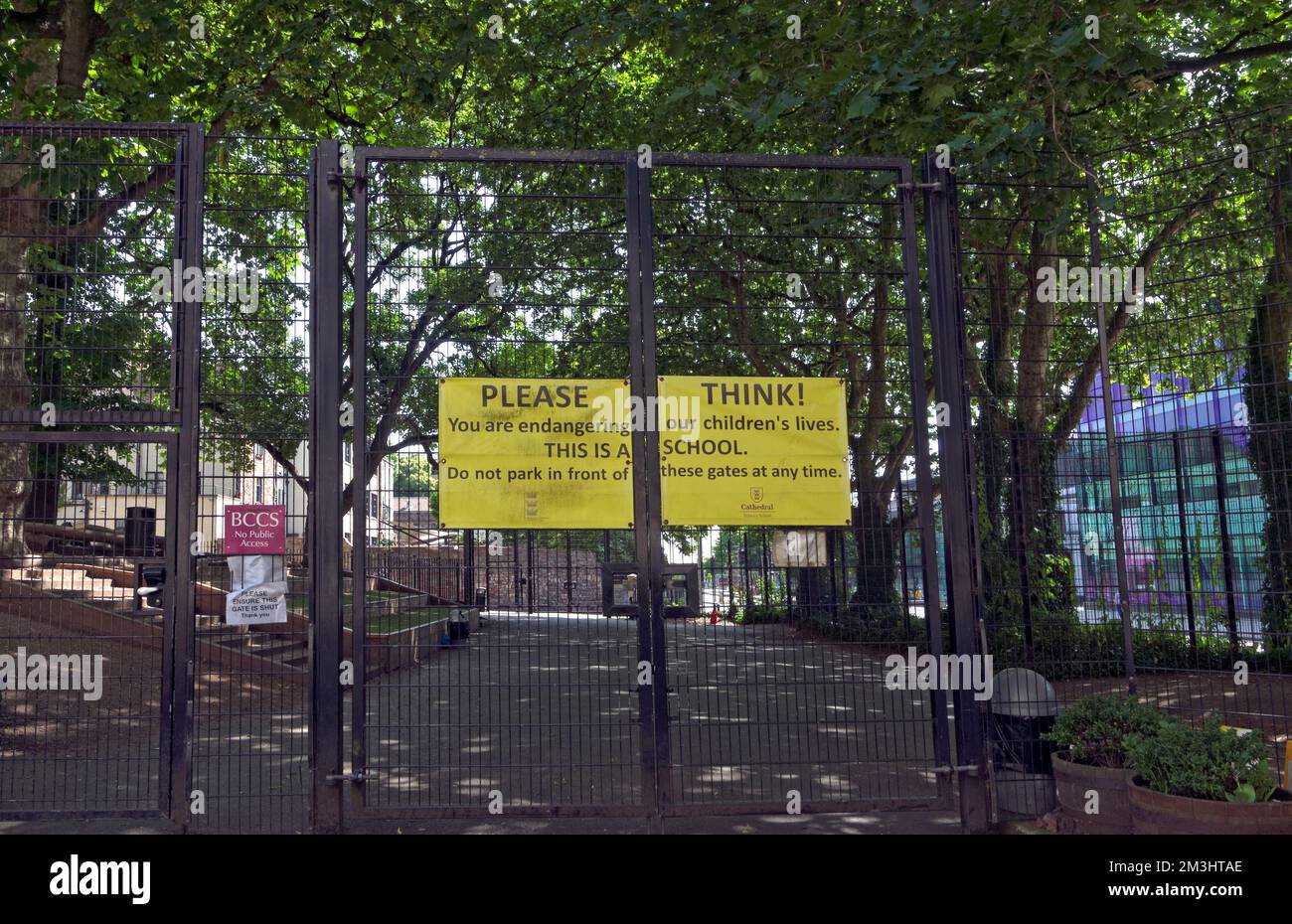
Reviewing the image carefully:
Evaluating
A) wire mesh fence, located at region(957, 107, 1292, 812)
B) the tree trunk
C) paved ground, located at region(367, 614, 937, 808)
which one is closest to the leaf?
wire mesh fence, located at region(957, 107, 1292, 812)

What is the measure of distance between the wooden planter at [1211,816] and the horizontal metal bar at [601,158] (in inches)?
170

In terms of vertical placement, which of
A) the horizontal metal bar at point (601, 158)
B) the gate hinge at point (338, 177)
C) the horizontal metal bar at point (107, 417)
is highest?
the horizontal metal bar at point (601, 158)

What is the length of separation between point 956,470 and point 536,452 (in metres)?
2.83

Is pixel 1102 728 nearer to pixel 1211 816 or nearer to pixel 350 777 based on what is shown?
pixel 1211 816

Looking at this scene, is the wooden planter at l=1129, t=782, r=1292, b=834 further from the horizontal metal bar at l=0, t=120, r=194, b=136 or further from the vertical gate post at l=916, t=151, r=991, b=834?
the horizontal metal bar at l=0, t=120, r=194, b=136

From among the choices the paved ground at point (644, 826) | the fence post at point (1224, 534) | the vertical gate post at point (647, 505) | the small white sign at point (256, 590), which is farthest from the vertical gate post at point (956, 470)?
the fence post at point (1224, 534)

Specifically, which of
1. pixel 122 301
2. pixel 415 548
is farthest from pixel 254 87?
pixel 415 548

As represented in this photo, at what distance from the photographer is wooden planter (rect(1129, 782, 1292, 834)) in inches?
204

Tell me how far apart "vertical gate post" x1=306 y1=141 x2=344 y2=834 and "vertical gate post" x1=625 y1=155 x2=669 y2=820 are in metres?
1.89

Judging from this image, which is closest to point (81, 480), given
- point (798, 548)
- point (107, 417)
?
point (107, 417)

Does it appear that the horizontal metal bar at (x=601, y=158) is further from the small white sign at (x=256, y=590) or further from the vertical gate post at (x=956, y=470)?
the small white sign at (x=256, y=590)

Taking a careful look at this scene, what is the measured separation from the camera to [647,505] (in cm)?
632

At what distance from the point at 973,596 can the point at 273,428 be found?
16.7 ft

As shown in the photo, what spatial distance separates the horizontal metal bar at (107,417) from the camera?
6.20 meters
